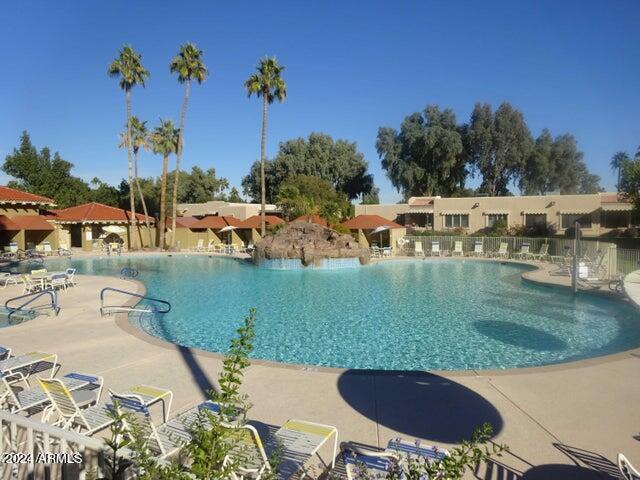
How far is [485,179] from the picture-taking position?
51.3 meters

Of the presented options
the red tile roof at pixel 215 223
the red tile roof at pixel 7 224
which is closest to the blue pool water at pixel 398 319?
the red tile roof at pixel 7 224

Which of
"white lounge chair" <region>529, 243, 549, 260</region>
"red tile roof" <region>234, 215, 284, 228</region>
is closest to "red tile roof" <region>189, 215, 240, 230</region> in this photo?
"red tile roof" <region>234, 215, 284, 228</region>

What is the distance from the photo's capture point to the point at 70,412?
4852mm

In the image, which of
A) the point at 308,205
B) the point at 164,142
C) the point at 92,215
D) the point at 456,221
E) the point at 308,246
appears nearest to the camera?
the point at 308,246

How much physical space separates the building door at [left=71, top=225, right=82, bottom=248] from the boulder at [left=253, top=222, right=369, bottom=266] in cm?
2097

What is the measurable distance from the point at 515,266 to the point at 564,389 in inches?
755

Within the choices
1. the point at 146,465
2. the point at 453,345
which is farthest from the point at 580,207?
the point at 146,465

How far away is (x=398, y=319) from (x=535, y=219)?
2472 cm

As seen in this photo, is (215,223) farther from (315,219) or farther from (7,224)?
(7,224)

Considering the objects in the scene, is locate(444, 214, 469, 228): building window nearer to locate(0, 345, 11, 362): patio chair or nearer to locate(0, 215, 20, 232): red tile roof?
locate(0, 215, 20, 232): red tile roof

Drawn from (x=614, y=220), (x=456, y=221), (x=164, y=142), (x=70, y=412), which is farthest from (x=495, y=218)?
(x=70, y=412)

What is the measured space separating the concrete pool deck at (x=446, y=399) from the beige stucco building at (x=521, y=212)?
26.9 metres

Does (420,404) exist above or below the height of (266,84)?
below

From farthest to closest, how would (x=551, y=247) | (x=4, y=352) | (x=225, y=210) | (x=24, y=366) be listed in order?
1. (x=225, y=210)
2. (x=551, y=247)
3. (x=4, y=352)
4. (x=24, y=366)
